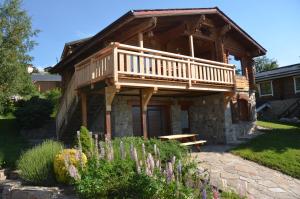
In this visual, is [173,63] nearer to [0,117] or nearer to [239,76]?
[239,76]

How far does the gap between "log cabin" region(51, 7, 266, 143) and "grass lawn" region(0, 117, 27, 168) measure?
203cm

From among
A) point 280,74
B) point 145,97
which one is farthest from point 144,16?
point 280,74

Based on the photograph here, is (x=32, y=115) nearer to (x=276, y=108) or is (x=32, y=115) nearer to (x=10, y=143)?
(x=10, y=143)

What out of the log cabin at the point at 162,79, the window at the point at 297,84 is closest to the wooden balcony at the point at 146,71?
the log cabin at the point at 162,79

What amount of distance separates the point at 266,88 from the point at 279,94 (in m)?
1.71

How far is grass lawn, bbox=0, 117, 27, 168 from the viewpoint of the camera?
10.3 meters

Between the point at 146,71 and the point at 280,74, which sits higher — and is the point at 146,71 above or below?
below

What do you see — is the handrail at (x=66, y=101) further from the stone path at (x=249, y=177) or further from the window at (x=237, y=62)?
the window at (x=237, y=62)

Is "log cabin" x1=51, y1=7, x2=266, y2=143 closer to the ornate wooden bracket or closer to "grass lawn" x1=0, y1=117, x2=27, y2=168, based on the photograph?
the ornate wooden bracket

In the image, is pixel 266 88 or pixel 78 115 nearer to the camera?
pixel 78 115

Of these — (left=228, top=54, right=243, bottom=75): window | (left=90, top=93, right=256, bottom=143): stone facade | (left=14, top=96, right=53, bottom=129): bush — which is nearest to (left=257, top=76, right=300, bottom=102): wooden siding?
(left=228, top=54, right=243, bottom=75): window

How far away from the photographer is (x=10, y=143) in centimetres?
1422

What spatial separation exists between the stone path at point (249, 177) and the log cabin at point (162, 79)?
2.78 m

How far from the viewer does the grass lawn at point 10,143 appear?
33.8 feet
